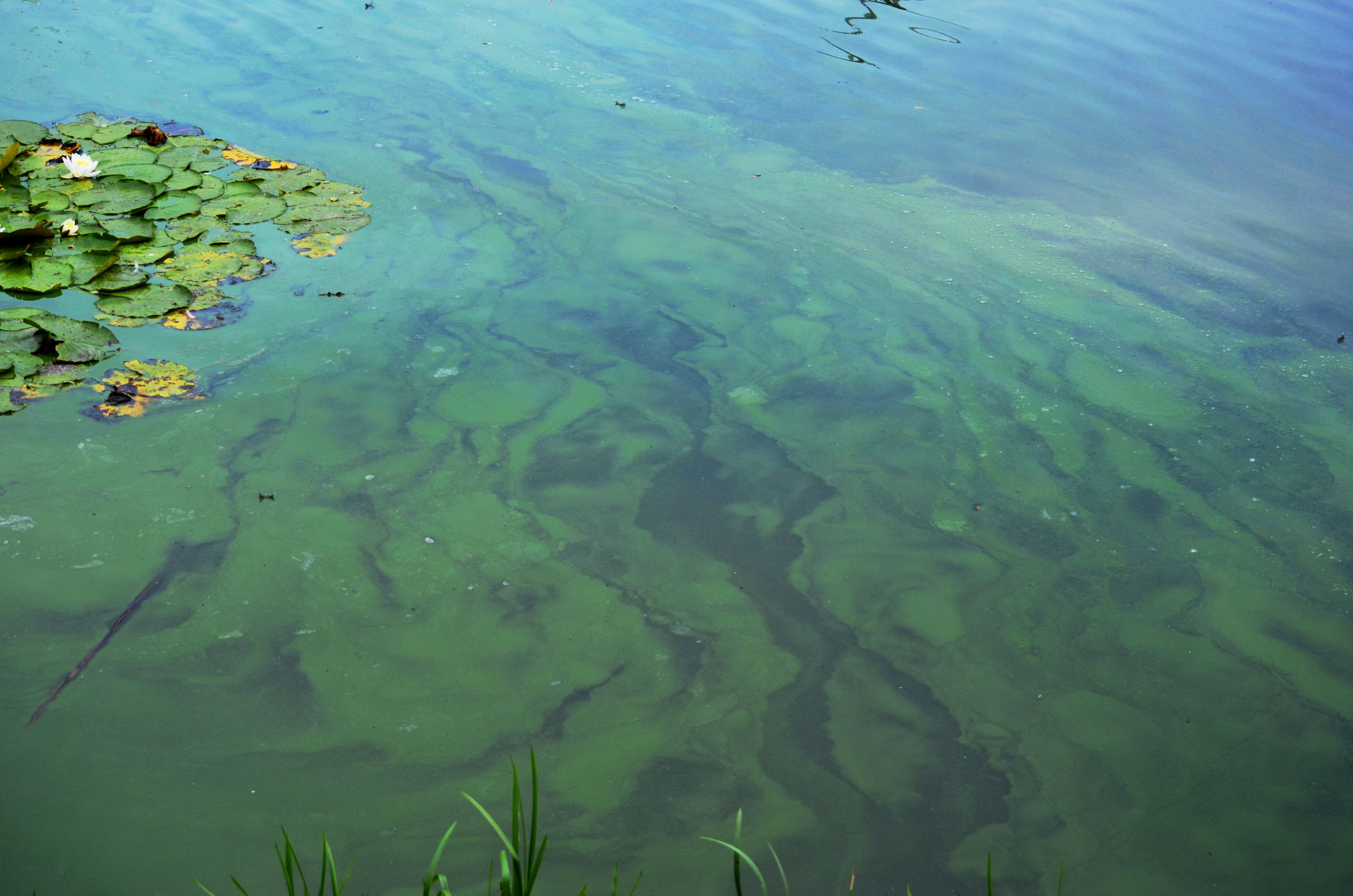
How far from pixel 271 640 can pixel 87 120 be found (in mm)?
2565

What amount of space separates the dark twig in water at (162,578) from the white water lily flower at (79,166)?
1.69 meters

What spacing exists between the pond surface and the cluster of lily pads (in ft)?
0.32

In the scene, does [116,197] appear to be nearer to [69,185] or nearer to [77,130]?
[69,185]

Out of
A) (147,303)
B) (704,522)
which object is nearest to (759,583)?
(704,522)

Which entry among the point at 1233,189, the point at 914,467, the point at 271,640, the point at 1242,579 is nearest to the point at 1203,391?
the point at 1242,579

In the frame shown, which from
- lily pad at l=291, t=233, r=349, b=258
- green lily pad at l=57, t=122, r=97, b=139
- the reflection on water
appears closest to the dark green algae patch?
lily pad at l=291, t=233, r=349, b=258

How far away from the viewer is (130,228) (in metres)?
2.73

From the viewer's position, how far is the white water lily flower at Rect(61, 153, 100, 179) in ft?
9.43

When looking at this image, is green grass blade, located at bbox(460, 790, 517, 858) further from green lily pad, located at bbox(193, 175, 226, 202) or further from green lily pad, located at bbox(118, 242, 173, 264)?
green lily pad, located at bbox(193, 175, 226, 202)

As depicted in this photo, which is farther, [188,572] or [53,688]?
[188,572]

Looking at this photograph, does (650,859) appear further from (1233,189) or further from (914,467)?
(1233,189)

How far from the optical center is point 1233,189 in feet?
11.9

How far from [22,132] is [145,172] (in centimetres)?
54

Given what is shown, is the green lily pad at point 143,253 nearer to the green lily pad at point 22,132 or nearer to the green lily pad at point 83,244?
the green lily pad at point 83,244
